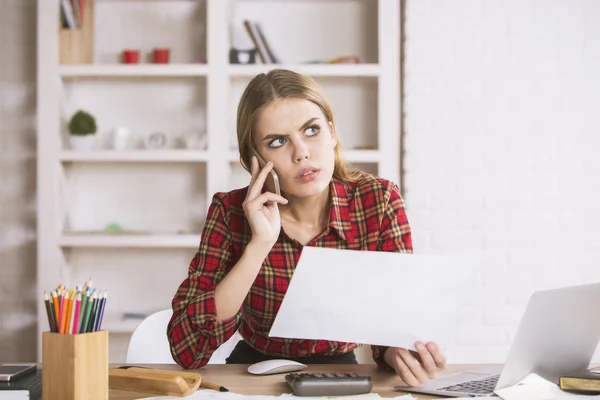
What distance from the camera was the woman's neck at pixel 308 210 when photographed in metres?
1.64

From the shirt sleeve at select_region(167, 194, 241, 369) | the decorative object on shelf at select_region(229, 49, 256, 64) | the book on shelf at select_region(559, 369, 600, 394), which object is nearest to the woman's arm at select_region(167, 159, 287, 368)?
the shirt sleeve at select_region(167, 194, 241, 369)

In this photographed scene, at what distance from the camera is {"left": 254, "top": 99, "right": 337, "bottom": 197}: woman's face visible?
1.49m

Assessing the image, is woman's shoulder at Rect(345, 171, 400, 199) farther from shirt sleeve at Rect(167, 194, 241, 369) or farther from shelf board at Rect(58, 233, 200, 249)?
shelf board at Rect(58, 233, 200, 249)

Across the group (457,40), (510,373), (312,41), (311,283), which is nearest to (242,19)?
(312,41)

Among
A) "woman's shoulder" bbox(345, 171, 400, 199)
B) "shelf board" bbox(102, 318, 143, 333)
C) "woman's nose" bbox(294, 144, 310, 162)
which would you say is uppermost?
"woman's nose" bbox(294, 144, 310, 162)

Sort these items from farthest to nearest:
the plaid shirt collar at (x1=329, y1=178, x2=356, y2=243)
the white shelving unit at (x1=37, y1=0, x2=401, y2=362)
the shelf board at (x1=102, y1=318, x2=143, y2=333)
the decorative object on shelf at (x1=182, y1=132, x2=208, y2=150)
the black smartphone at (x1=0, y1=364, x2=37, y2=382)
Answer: the white shelving unit at (x1=37, y1=0, x2=401, y2=362) → the decorative object on shelf at (x1=182, y1=132, x2=208, y2=150) → the shelf board at (x1=102, y1=318, x2=143, y2=333) → the plaid shirt collar at (x1=329, y1=178, x2=356, y2=243) → the black smartphone at (x1=0, y1=364, x2=37, y2=382)

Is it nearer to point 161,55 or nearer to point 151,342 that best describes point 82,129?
point 161,55

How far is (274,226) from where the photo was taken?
143cm

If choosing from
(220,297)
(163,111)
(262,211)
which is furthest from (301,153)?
(163,111)

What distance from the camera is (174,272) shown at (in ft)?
10.3

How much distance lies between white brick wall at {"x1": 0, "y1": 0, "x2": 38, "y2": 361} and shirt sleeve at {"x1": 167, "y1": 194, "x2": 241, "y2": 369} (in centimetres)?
193

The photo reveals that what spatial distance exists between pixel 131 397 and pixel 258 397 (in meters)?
0.20

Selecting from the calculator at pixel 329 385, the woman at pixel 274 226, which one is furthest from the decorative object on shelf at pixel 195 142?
the calculator at pixel 329 385

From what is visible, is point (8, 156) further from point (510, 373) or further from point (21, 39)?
point (510, 373)
